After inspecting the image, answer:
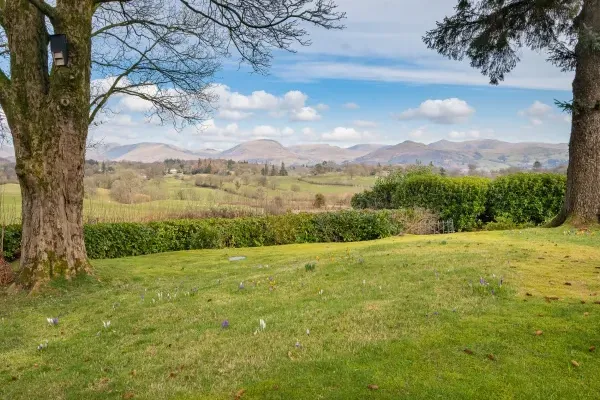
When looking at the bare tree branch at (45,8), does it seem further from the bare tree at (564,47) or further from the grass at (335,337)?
the bare tree at (564,47)

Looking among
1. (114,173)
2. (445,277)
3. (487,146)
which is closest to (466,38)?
(445,277)

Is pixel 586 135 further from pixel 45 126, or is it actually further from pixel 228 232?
pixel 45 126

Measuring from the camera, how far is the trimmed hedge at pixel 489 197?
20.6m

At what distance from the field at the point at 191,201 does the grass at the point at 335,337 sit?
454 inches

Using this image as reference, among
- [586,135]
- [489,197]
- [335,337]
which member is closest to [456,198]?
[489,197]

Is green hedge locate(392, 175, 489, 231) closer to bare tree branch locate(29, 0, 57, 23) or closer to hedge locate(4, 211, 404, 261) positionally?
hedge locate(4, 211, 404, 261)

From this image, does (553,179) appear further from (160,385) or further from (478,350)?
(160,385)

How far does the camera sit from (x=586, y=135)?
1436cm

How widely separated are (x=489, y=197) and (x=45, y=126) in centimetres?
1930

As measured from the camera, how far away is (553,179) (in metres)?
20.3

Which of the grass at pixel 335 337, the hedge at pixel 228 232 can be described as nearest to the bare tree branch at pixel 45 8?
the grass at pixel 335 337

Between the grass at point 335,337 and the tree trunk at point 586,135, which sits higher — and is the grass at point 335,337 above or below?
below

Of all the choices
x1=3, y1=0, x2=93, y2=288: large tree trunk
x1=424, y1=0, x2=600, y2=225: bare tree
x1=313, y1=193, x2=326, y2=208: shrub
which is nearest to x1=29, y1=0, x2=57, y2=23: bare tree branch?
x1=3, y1=0, x2=93, y2=288: large tree trunk

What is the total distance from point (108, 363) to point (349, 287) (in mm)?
3646
